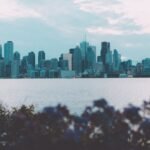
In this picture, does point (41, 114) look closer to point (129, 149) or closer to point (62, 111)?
point (62, 111)

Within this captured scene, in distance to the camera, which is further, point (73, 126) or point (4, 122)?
point (4, 122)

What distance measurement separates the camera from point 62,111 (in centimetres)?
905

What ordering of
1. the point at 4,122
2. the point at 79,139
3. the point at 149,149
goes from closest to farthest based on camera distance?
the point at 79,139
the point at 149,149
the point at 4,122

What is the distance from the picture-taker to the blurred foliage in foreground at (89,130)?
8492 mm

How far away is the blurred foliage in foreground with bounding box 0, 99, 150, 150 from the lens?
27.9 feet

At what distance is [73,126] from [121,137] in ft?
2.55

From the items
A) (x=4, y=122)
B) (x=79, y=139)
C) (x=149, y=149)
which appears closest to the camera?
(x=79, y=139)

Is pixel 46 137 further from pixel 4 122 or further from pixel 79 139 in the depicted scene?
pixel 4 122

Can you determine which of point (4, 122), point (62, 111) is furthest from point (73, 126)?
point (4, 122)

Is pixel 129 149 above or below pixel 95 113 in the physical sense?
below

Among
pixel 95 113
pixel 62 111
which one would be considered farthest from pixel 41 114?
pixel 95 113

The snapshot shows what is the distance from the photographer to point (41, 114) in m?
9.09

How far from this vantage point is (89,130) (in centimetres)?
873

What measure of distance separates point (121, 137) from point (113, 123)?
251 mm
